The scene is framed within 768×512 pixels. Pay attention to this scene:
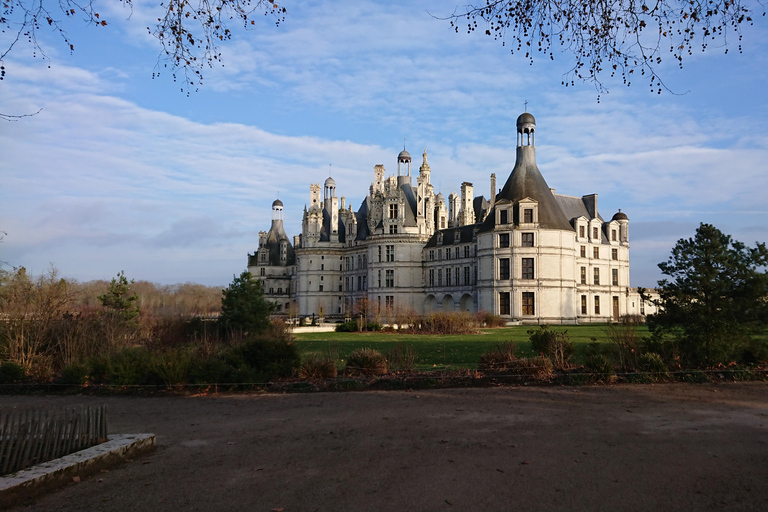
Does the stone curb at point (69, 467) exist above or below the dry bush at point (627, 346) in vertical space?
below

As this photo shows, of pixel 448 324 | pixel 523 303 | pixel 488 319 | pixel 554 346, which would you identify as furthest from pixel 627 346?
pixel 523 303

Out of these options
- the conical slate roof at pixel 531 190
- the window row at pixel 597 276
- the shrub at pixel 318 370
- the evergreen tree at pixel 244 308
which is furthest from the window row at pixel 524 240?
the shrub at pixel 318 370

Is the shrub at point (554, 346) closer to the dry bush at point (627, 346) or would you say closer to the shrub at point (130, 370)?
the dry bush at point (627, 346)

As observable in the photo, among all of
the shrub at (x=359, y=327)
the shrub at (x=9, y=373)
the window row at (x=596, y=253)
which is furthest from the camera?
the window row at (x=596, y=253)

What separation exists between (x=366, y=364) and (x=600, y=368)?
6.11 metres

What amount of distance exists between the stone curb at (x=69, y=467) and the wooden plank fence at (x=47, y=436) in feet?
0.69

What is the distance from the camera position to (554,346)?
17.2 m

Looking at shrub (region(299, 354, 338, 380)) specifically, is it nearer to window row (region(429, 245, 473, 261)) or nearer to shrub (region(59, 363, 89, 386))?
shrub (region(59, 363, 89, 386))

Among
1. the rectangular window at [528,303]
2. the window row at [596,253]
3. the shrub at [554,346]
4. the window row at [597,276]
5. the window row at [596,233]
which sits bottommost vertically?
the shrub at [554,346]

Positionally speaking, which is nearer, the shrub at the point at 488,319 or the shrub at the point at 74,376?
the shrub at the point at 74,376

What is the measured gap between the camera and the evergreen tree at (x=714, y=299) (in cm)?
1611

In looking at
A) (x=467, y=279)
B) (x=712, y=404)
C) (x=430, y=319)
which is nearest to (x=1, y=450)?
(x=712, y=404)

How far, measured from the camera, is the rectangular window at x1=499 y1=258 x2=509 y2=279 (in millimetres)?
52969

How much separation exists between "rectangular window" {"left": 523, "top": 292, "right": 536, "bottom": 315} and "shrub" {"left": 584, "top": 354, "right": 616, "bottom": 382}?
122 feet
